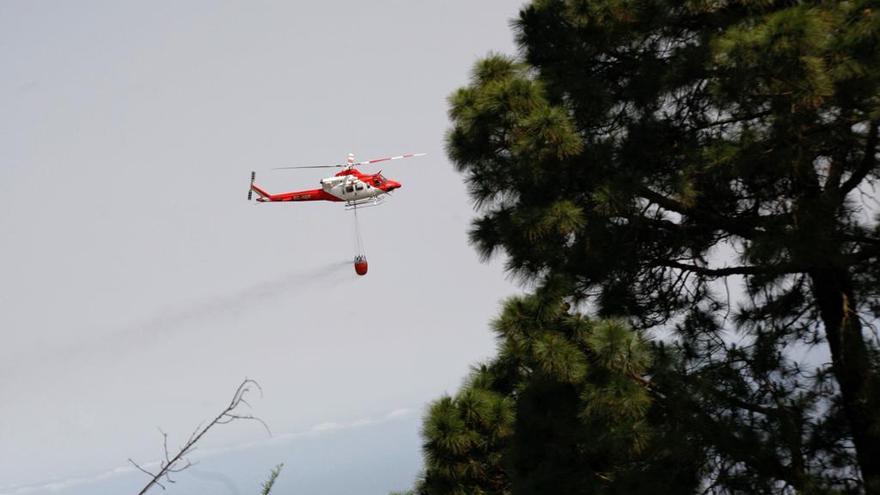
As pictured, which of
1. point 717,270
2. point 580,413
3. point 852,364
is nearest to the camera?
point 580,413

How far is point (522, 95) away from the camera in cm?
1187

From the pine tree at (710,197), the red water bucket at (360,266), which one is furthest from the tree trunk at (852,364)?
the red water bucket at (360,266)

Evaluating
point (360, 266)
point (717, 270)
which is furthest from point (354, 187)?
point (717, 270)

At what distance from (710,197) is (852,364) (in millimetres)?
2523

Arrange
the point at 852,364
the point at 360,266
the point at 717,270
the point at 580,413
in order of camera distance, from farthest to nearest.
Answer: the point at 360,266 < the point at 717,270 < the point at 852,364 < the point at 580,413

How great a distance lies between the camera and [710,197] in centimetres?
1243

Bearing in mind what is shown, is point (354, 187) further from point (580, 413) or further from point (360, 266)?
point (580, 413)

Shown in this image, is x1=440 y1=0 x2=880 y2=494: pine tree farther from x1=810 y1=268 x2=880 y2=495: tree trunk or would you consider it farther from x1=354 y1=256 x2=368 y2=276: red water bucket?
x1=354 y1=256 x2=368 y2=276: red water bucket

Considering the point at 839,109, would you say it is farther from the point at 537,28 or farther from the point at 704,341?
the point at 537,28

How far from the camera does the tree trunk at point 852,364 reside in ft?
36.1

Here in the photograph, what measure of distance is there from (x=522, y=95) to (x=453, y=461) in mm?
6856

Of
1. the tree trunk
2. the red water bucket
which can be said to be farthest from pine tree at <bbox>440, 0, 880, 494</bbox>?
the red water bucket

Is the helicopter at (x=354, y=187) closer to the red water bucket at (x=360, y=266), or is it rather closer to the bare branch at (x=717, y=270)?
the red water bucket at (x=360, y=266)

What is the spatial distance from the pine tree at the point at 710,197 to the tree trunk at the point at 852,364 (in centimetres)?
2
